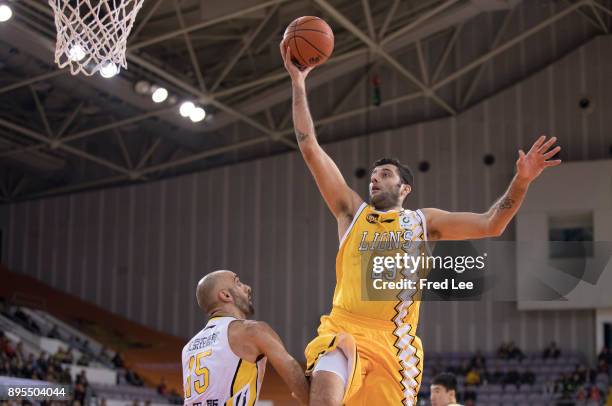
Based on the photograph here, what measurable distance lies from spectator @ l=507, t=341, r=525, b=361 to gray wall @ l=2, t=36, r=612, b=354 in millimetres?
500

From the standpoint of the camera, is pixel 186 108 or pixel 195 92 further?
pixel 186 108

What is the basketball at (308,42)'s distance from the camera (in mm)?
5996

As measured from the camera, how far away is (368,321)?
213 inches

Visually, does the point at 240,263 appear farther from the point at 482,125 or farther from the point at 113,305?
the point at 482,125

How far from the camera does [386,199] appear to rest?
566 cm

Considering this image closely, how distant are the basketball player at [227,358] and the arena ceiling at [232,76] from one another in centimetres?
1438

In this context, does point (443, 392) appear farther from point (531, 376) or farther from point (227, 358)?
point (531, 376)

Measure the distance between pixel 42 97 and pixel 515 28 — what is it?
1309cm

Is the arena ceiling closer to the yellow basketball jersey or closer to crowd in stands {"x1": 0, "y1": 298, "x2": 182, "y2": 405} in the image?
crowd in stands {"x1": 0, "y1": 298, "x2": 182, "y2": 405}

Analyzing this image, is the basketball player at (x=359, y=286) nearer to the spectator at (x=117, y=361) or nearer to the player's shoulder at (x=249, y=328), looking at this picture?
the player's shoulder at (x=249, y=328)

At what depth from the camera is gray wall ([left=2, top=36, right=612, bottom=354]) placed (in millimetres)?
25297

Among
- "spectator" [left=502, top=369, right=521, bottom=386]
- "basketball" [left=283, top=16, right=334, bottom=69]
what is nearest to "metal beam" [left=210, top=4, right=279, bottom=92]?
"spectator" [left=502, top=369, right=521, bottom=386]

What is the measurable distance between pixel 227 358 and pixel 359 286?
88 centimetres

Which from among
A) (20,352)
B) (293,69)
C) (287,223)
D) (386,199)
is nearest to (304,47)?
(293,69)
